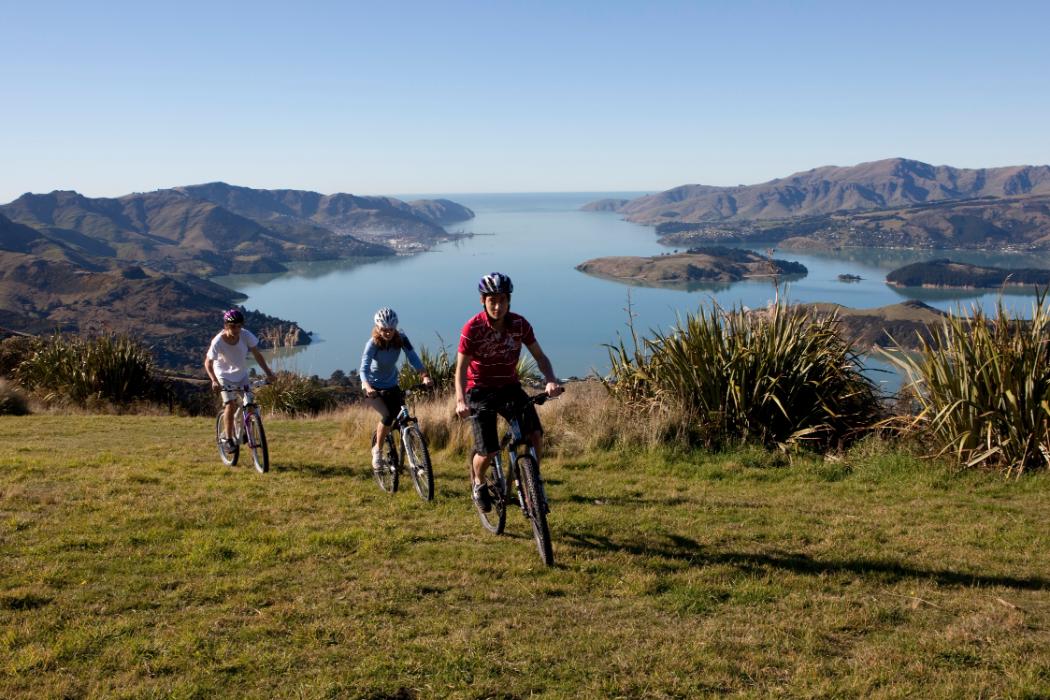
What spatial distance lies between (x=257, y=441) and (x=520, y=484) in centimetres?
409

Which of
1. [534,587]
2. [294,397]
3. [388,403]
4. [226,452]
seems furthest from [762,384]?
[294,397]

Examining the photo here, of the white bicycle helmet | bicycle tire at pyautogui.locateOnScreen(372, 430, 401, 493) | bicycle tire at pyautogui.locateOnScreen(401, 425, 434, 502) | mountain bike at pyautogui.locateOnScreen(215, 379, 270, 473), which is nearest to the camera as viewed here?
bicycle tire at pyautogui.locateOnScreen(401, 425, 434, 502)

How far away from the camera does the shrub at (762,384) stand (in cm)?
886

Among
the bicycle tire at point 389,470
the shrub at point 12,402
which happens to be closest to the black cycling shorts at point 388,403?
the bicycle tire at point 389,470

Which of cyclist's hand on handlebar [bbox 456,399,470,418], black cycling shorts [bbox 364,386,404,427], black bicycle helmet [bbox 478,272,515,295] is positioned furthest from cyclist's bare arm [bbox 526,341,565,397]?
black cycling shorts [bbox 364,386,404,427]

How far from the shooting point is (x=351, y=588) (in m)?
4.58

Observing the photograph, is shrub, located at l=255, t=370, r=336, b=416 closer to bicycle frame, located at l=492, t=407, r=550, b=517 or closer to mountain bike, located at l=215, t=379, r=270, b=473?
mountain bike, located at l=215, t=379, r=270, b=473

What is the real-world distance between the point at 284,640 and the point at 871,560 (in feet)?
12.3

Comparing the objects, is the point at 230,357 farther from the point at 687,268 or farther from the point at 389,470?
the point at 687,268

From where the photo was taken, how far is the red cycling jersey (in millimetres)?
5332

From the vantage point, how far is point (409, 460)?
23.0ft

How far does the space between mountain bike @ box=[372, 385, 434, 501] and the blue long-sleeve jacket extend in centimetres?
11

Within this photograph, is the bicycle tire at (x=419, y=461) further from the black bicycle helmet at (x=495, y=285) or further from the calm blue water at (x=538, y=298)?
the calm blue water at (x=538, y=298)

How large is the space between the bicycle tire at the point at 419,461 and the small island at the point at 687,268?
429ft
